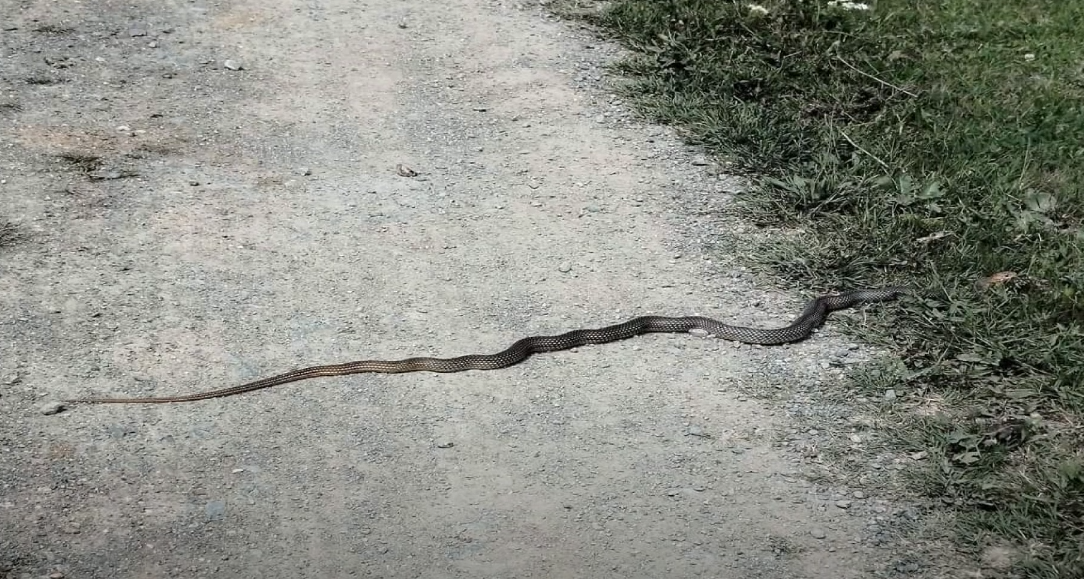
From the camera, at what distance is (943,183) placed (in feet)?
27.2

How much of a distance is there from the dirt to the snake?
0.08 metres

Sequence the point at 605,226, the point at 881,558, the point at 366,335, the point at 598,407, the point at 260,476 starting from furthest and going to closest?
the point at 605,226
the point at 366,335
the point at 598,407
the point at 260,476
the point at 881,558

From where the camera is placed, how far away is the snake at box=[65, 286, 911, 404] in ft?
20.8

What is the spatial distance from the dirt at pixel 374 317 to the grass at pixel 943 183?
15.9 inches

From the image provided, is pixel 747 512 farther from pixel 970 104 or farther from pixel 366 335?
pixel 970 104

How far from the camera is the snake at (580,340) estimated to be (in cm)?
633

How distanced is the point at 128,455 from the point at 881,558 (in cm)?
371

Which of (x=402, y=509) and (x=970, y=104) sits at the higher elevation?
(x=970, y=104)

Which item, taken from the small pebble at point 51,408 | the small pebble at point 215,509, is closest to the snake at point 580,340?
the small pebble at point 51,408

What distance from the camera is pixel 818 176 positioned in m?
8.48

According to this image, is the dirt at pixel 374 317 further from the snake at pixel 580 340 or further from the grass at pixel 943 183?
the grass at pixel 943 183

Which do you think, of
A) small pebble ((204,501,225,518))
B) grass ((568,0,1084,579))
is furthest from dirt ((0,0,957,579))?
grass ((568,0,1084,579))

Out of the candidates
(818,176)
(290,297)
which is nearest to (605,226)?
(818,176)

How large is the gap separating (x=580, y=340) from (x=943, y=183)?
126 inches
